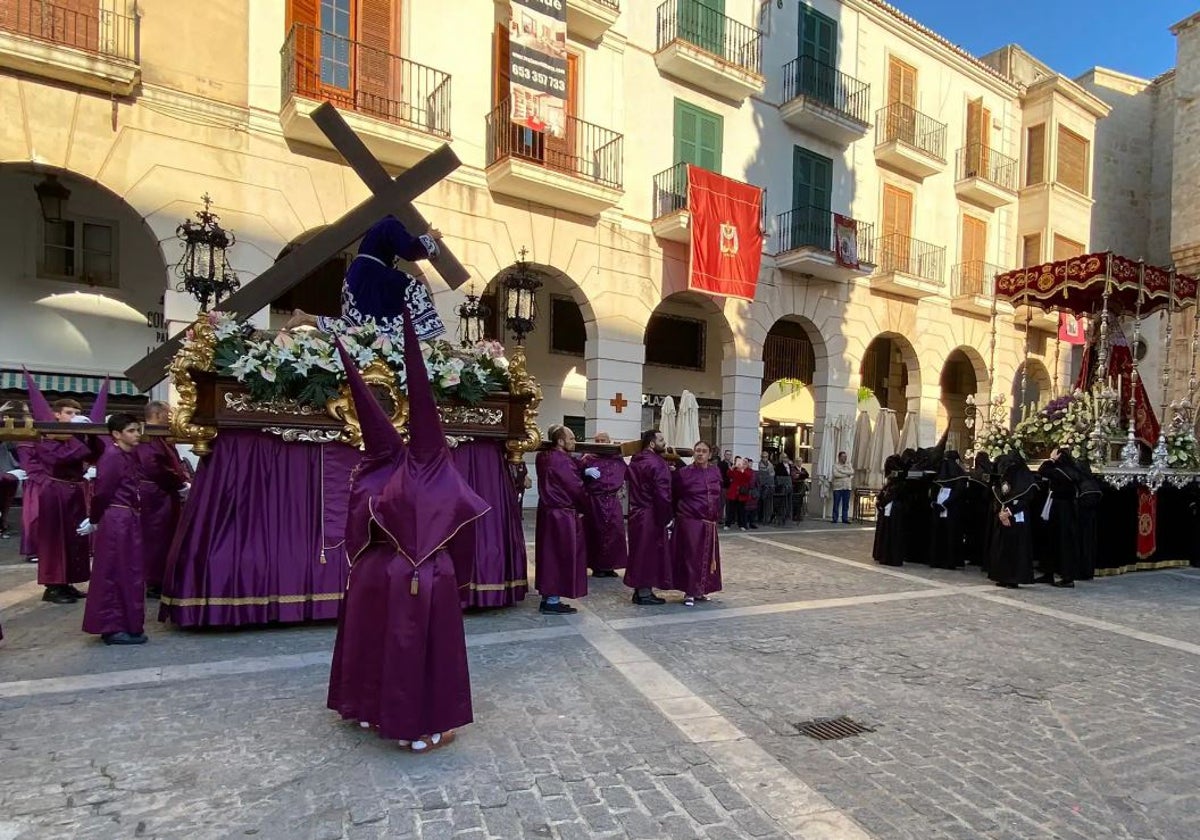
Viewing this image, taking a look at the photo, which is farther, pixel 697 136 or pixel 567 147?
pixel 697 136

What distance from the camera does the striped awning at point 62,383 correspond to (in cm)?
1313

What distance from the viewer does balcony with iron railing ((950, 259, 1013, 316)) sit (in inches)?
882

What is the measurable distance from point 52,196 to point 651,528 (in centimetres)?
1104

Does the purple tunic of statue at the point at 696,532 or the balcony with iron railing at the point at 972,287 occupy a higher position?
the balcony with iron railing at the point at 972,287

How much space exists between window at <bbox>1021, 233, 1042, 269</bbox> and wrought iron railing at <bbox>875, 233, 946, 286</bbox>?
4142mm

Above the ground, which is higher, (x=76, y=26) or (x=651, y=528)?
(x=76, y=26)

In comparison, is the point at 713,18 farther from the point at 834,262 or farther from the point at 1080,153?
the point at 1080,153

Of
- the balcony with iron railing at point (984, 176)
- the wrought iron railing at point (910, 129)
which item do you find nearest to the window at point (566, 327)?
the wrought iron railing at point (910, 129)

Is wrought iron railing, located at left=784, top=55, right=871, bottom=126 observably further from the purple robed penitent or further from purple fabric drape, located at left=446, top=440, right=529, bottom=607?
the purple robed penitent

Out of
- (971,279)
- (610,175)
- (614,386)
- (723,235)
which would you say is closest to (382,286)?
(614,386)

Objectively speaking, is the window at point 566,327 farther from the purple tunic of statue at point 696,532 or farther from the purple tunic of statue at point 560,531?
the purple tunic of statue at point 560,531

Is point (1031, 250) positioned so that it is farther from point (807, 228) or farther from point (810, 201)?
point (807, 228)

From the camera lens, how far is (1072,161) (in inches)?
974

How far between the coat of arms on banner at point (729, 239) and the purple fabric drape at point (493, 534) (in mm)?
11323
